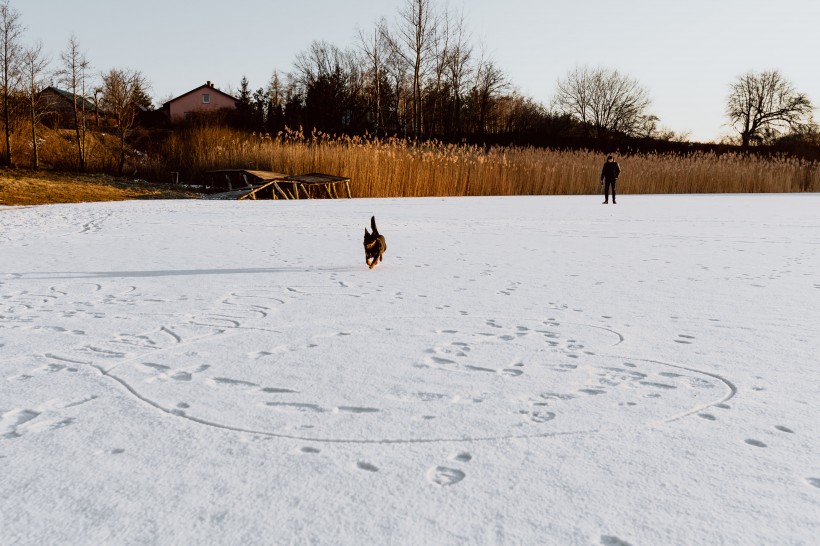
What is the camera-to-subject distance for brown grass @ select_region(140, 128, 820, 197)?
14.9 metres

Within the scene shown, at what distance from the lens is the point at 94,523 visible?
1.19m

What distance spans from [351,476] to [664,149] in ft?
119

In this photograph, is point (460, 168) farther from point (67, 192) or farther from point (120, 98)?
point (120, 98)

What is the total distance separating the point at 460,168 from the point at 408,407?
14071mm

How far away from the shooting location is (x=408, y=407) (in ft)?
5.89

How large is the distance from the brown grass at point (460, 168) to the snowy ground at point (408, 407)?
35.2 ft

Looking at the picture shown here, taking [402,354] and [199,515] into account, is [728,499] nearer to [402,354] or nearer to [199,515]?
[199,515]

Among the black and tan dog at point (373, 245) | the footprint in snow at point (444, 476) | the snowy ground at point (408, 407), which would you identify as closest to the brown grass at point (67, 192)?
the snowy ground at point (408, 407)

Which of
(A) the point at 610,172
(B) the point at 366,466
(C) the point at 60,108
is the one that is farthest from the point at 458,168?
(C) the point at 60,108

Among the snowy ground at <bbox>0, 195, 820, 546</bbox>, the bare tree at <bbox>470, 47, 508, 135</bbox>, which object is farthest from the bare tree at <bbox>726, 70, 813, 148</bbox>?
the snowy ground at <bbox>0, 195, 820, 546</bbox>

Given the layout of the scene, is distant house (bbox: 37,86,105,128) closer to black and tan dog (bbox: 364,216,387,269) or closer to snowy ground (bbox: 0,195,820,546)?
black and tan dog (bbox: 364,216,387,269)

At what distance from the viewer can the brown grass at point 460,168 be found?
1493cm

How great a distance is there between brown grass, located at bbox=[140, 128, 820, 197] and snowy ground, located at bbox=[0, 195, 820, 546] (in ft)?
35.2

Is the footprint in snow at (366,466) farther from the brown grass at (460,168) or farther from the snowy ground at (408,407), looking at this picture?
the brown grass at (460,168)
